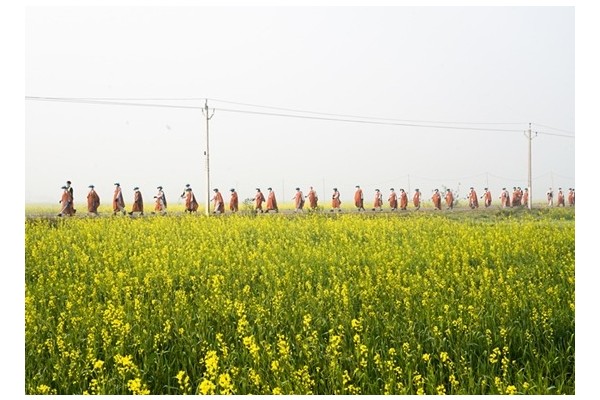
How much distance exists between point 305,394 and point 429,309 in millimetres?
1167

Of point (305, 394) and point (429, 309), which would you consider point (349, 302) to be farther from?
point (305, 394)

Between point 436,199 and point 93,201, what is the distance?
3007mm

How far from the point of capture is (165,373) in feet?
12.5

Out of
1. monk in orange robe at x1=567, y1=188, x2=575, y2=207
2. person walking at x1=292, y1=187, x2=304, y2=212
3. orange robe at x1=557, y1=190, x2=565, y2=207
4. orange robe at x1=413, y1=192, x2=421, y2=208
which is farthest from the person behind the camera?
orange robe at x1=413, y1=192, x2=421, y2=208

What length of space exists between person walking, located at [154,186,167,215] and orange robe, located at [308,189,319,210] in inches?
50.7

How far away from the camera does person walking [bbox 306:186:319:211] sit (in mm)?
5510

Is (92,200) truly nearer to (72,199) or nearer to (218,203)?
(72,199)

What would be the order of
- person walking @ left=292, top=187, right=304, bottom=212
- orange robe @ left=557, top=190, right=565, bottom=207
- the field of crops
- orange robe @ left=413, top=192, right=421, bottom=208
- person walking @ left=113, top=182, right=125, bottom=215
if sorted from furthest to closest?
1. orange robe @ left=413, top=192, right=421, bottom=208
2. person walking @ left=292, top=187, right=304, bottom=212
3. person walking @ left=113, top=182, right=125, bottom=215
4. orange robe @ left=557, top=190, right=565, bottom=207
5. the field of crops

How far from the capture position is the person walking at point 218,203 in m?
5.38

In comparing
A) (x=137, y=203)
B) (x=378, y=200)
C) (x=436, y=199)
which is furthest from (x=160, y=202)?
(x=436, y=199)

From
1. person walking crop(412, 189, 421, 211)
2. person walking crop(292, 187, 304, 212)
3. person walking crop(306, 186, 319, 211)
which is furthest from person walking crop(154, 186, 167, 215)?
person walking crop(412, 189, 421, 211)

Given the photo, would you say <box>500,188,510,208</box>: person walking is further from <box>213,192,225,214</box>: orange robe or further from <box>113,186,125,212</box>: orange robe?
<box>113,186,125,212</box>: orange robe

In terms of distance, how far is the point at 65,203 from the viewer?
5254 mm

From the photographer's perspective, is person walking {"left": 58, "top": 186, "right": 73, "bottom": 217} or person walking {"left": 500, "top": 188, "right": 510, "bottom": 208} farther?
person walking {"left": 500, "top": 188, "right": 510, "bottom": 208}
